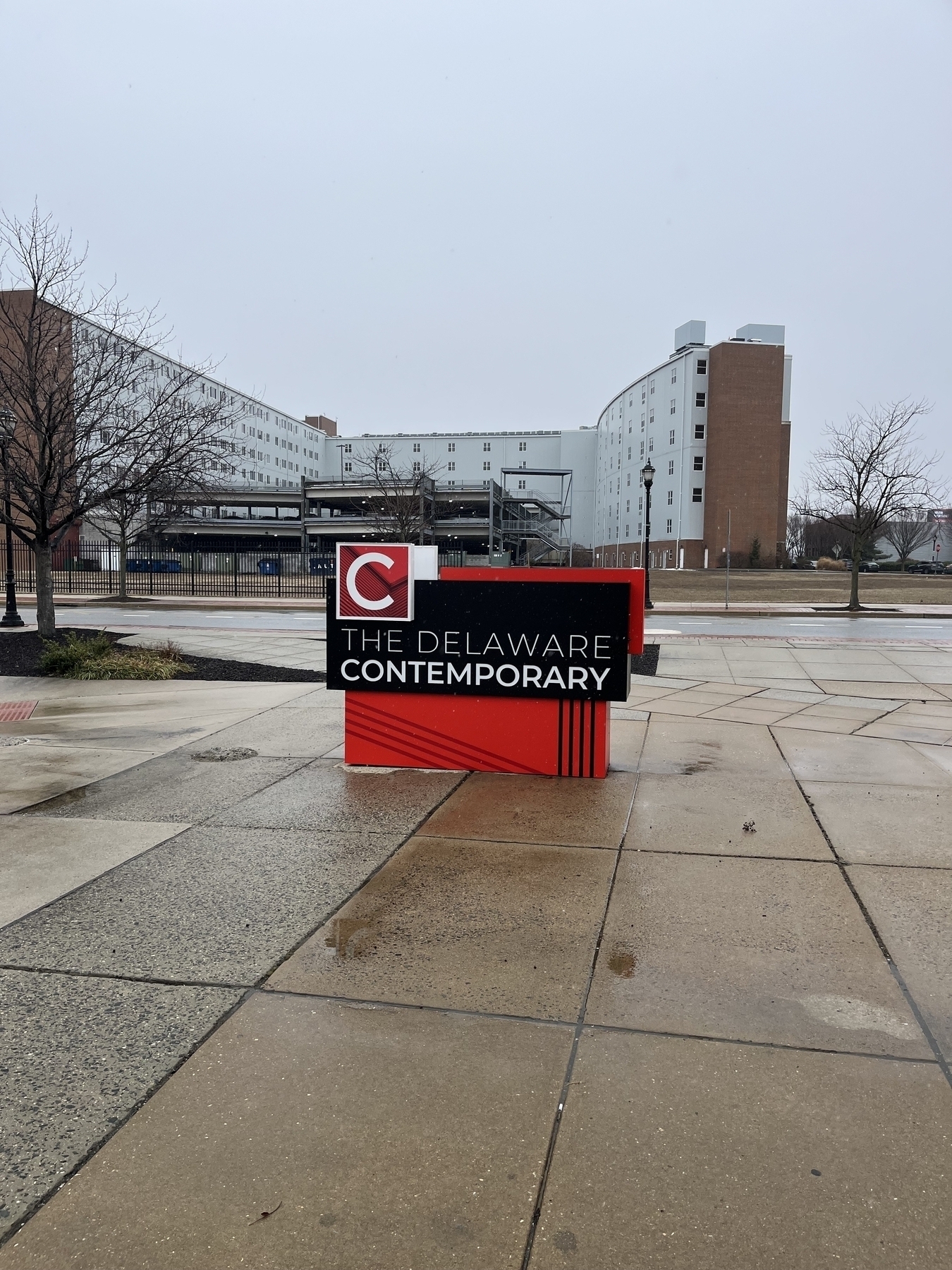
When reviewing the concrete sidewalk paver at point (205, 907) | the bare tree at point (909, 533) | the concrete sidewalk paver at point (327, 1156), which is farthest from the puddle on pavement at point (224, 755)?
the bare tree at point (909, 533)

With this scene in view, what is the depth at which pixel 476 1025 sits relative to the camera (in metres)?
3.10

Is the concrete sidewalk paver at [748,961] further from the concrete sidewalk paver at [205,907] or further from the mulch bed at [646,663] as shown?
the mulch bed at [646,663]

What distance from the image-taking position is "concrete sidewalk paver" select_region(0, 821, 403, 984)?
3.59m

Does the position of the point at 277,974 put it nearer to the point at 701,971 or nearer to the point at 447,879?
the point at 447,879

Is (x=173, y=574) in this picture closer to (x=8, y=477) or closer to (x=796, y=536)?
(x=8, y=477)

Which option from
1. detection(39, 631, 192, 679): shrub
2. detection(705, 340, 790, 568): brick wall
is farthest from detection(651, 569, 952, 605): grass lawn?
detection(39, 631, 192, 679): shrub

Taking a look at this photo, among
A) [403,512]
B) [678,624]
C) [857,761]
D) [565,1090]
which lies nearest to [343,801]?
[565,1090]

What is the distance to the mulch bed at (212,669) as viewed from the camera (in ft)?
39.9


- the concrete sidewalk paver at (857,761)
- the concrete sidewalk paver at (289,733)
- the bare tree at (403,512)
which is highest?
the bare tree at (403,512)

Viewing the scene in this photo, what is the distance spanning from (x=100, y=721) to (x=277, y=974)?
20.6 ft

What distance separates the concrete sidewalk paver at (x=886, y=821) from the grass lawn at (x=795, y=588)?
29073mm

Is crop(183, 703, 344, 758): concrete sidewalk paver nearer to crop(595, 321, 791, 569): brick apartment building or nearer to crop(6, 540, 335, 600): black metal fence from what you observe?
crop(6, 540, 335, 600): black metal fence

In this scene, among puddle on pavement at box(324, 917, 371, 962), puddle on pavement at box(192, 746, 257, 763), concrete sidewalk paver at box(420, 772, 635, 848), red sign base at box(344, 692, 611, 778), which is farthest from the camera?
puddle on pavement at box(192, 746, 257, 763)

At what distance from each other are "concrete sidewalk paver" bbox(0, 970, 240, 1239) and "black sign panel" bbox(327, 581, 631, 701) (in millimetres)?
3502
